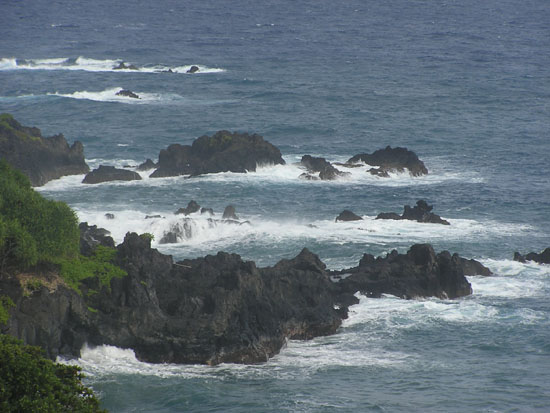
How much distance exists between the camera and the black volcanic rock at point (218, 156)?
81188 millimetres

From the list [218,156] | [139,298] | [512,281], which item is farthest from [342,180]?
[139,298]

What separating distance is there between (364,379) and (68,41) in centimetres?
13877

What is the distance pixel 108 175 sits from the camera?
78.0 metres

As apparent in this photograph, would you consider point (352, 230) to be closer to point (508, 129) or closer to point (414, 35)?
point (508, 129)

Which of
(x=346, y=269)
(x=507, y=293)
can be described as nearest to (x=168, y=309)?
(x=346, y=269)

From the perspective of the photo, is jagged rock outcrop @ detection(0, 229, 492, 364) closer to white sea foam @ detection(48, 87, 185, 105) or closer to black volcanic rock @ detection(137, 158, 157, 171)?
black volcanic rock @ detection(137, 158, 157, 171)

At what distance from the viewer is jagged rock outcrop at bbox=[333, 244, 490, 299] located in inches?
2021

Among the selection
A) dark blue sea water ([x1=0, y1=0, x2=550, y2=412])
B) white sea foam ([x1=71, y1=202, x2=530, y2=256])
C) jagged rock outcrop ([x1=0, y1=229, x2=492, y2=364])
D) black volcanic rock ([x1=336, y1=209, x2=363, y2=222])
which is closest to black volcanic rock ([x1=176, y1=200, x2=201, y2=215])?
white sea foam ([x1=71, y1=202, x2=530, y2=256])

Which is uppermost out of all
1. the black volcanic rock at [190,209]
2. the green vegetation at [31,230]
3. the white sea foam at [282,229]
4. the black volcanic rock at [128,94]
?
the green vegetation at [31,230]

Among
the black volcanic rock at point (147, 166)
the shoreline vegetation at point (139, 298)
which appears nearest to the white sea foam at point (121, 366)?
the shoreline vegetation at point (139, 298)

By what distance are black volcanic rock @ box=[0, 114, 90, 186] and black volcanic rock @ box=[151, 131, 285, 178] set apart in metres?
6.87

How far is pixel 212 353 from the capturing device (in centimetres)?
4247

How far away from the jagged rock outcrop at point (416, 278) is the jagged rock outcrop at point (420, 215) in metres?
14.7

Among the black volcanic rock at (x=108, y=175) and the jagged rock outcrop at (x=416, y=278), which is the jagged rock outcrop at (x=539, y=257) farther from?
the black volcanic rock at (x=108, y=175)
